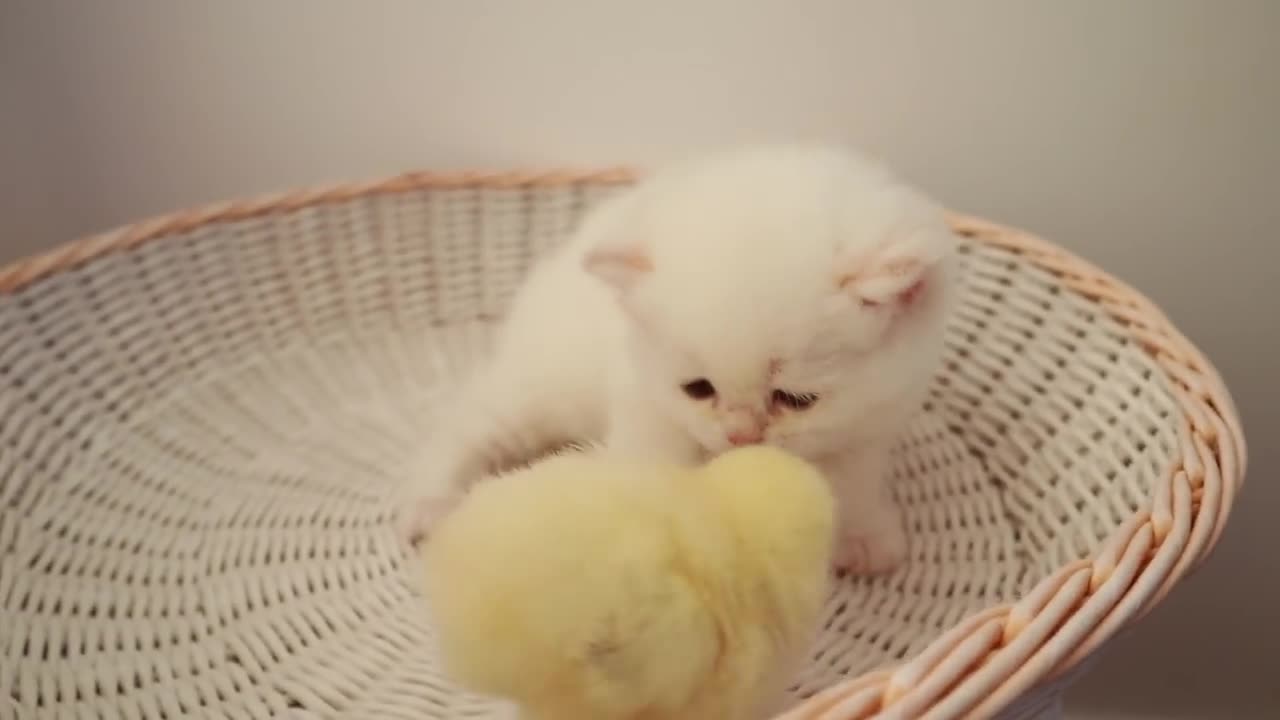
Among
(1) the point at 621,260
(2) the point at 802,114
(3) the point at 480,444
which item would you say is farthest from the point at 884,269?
(2) the point at 802,114

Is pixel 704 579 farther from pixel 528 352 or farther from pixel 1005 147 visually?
pixel 1005 147

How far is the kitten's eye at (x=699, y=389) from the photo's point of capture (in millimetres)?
795

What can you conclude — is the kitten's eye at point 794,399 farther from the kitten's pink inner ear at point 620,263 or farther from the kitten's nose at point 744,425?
the kitten's pink inner ear at point 620,263

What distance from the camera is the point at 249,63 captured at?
1416mm

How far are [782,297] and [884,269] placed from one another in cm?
8

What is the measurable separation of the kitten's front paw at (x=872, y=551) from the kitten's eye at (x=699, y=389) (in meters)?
0.25

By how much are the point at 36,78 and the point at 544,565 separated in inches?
49.5

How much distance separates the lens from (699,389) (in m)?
0.81

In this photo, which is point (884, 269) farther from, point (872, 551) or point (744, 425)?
point (872, 551)

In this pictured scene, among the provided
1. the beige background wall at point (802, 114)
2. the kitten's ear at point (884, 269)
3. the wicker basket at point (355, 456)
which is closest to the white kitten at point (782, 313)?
the kitten's ear at point (884, 269)

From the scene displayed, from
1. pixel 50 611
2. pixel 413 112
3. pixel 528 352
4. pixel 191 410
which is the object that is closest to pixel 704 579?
pixel 528 352

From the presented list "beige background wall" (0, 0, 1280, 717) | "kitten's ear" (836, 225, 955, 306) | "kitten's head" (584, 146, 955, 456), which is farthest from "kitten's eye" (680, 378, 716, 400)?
"beige background wall" (0, 0, 1280, 717)

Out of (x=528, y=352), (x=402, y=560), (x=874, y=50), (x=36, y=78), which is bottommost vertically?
(x=402, y=560)

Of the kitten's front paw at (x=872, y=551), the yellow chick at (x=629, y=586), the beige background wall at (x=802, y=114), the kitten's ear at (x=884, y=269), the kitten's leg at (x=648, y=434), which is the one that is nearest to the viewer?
the yellow chick at (x=629, y=586)
